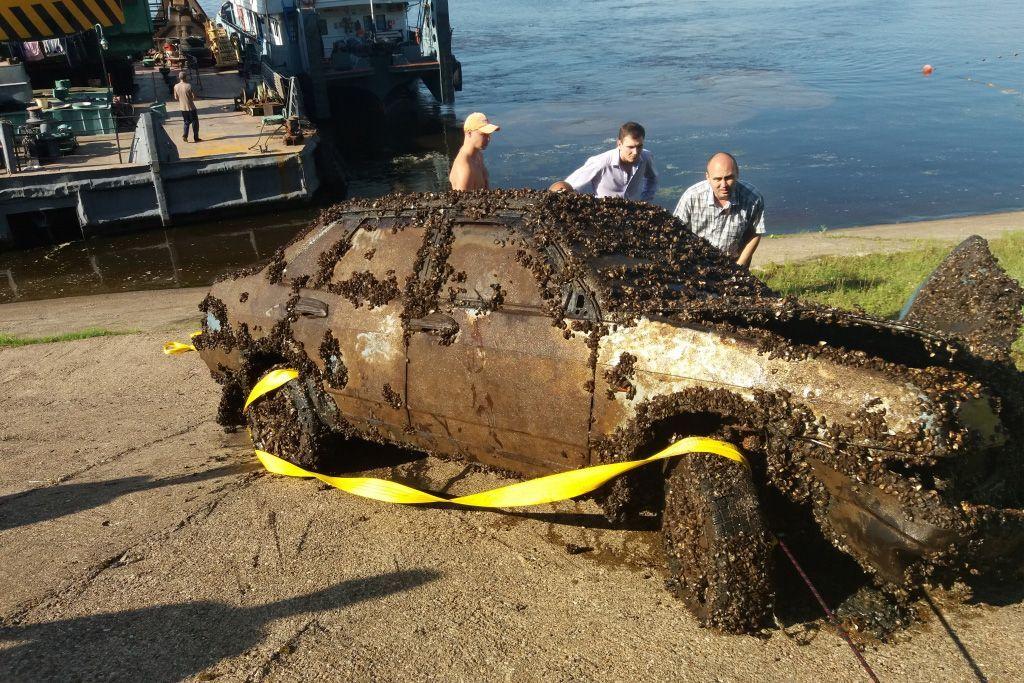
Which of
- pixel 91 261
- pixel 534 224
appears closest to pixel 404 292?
pixel 534 224

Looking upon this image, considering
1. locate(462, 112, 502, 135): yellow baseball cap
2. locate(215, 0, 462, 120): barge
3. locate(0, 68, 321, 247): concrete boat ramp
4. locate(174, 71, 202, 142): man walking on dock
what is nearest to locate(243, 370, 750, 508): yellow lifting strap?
locate(462, 112, 502, 135): yellow baseball cap

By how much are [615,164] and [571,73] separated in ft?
125

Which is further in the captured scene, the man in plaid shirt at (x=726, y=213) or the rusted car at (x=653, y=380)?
the man in plaid shirt at (x=726, y=213)

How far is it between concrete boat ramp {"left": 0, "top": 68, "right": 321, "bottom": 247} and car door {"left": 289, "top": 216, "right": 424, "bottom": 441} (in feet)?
46.8

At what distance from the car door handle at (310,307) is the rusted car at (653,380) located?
13mm

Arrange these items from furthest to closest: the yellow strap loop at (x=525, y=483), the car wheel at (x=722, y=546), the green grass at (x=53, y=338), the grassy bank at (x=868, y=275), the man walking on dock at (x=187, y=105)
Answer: the man walking on dock at (x=187, y=105) < the green grass at (x=53, y=338) < the grassy bank at (x=868, y=275) < the yellow strap loop at (x=525, y=483) < the car wheel at (x=722, y=546)

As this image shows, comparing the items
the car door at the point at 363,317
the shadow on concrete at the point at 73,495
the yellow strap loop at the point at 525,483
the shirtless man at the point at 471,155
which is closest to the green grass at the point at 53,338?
the shadow on concrete at the point at 73,495

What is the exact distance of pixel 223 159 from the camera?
19422mm

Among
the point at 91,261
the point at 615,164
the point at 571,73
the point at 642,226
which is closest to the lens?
the point at 642,226

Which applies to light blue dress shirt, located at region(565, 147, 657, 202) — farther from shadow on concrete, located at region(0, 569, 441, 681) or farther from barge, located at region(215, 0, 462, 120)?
barge, located at region(215, 0, 462, 120)

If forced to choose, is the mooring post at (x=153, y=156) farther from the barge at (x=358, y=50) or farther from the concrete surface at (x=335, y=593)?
the concrete surface at (x=335, y=593)

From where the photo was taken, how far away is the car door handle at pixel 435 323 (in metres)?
4.86

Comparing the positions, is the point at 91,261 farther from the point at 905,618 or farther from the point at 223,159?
the point at 905,618

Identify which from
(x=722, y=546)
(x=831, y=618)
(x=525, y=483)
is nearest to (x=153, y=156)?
(x=525, y=483)
